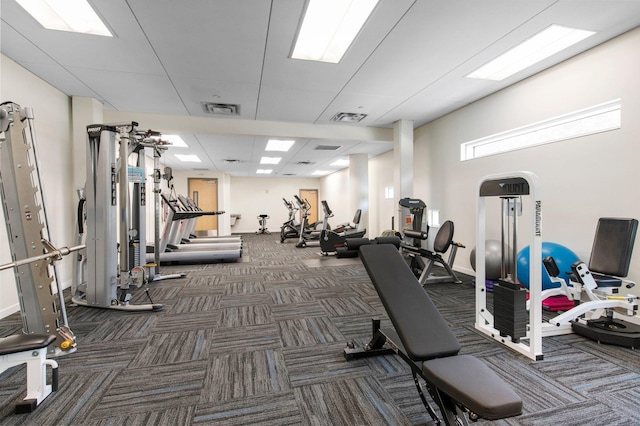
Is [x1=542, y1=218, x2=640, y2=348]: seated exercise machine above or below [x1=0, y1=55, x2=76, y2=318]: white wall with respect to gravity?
below

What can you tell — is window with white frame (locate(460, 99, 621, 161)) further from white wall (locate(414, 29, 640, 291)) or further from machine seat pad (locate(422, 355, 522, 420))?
machine seat pad (locate(422, 355, 522, 420))

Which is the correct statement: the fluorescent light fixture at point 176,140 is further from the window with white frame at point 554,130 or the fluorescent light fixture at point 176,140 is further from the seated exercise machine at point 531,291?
the seated exercise machine at point 531,291

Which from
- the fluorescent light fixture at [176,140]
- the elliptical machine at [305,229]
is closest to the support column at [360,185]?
the elliptical machine at [305,229]

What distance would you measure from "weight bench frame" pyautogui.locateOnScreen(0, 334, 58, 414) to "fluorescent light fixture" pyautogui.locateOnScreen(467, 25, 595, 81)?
4.33 m

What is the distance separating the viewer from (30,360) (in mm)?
1593

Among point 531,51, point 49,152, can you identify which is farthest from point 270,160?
point 531,51

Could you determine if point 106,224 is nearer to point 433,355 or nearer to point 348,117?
point 433,355

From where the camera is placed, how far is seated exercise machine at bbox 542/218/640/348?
2.32 m

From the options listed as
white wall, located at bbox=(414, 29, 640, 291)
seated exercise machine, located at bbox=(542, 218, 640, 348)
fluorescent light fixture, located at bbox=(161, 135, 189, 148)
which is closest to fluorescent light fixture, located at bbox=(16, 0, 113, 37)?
fluorescent light fixture, located at bbox=(161, 135, 189, 148)

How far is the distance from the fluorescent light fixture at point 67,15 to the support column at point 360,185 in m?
6.02

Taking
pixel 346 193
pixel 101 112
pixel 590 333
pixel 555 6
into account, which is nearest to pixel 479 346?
pixel 590 333

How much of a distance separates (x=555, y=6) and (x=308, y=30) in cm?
193

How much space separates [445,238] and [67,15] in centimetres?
447

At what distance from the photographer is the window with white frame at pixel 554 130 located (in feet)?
9.29
